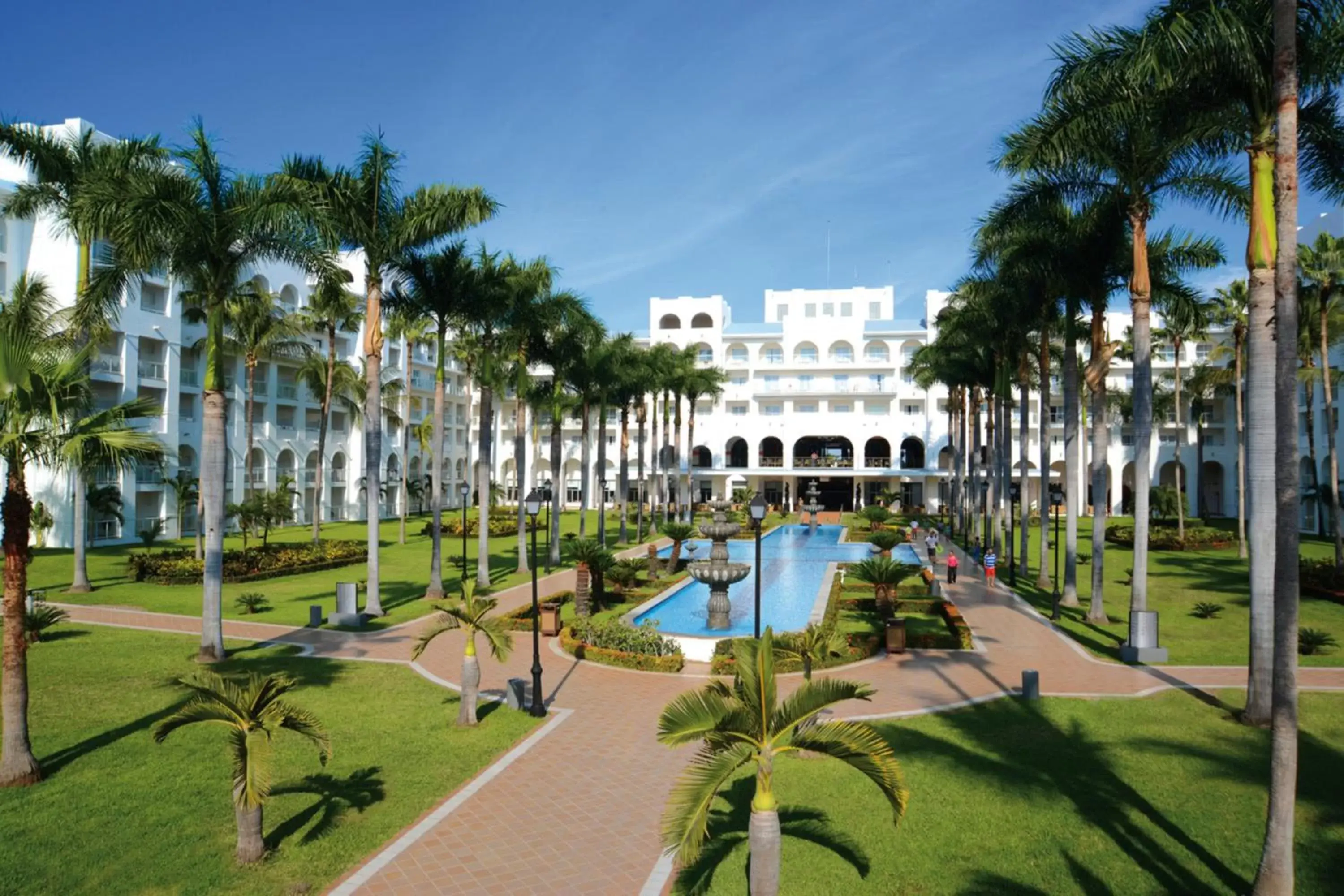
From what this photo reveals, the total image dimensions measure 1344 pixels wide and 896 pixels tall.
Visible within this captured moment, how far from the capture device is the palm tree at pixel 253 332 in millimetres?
34094

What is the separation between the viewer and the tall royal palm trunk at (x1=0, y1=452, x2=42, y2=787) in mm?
9531

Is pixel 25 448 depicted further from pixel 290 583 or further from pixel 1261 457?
pixel 290 583

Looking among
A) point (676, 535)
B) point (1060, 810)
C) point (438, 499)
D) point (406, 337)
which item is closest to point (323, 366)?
point (406, 337)

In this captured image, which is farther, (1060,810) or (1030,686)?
(1030,686)

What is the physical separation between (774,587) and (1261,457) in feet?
61.6

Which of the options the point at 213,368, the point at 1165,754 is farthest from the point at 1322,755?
the point at 213,368

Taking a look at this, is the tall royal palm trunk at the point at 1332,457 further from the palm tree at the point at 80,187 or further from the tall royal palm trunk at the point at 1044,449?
the palm tree at the point at 80,187

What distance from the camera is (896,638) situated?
17.2m

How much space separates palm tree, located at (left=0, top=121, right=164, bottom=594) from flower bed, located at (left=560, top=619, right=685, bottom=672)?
37.2 feet

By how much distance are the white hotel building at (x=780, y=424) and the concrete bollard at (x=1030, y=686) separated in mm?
41297

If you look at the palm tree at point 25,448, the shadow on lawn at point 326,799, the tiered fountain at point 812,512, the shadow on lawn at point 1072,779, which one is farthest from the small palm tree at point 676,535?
the palm tree at point 25,448

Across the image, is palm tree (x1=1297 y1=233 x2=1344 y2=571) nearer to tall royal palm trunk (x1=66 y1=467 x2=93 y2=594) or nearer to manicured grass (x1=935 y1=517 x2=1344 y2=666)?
manicured grass (x1=935 y1=517 x2=1344 y2=666)

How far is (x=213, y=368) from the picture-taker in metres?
16.2

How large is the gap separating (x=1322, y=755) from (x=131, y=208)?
2048cm
